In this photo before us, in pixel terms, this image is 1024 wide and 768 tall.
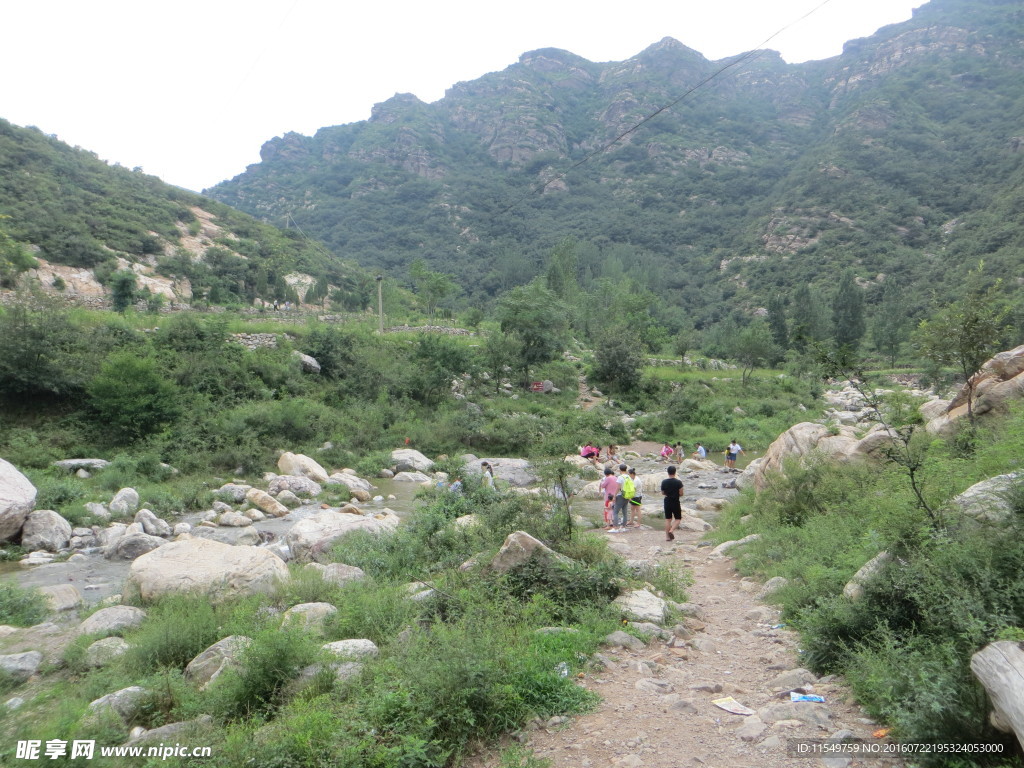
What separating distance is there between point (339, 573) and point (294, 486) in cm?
1065

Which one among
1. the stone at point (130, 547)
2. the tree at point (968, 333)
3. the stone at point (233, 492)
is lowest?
the stone at point (233, 492)

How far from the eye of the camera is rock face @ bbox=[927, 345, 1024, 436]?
34.0ft

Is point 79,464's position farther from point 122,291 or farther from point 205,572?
point 122,291

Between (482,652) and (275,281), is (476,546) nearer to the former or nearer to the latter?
(482,652)

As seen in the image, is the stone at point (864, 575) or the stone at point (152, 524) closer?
the stone at point (864, 575)

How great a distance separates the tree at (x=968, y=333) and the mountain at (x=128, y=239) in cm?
4046

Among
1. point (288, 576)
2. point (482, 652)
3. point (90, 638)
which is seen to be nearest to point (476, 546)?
point (288, 576)

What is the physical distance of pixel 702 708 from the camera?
4.55 meters

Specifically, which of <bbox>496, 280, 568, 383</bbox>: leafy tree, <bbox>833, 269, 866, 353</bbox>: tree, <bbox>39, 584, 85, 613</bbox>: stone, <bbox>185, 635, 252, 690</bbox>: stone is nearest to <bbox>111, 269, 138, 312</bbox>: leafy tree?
<bbox>496, 280, 568, 383</bbox>: leafy tree

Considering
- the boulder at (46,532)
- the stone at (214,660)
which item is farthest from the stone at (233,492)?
the stone at (214,660)

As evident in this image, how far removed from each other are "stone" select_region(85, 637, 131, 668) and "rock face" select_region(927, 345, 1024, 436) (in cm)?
1371

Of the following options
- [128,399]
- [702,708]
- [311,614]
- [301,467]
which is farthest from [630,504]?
[128,399]

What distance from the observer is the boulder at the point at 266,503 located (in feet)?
52.6

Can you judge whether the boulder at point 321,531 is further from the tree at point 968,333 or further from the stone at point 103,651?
the tree at point 968,333
